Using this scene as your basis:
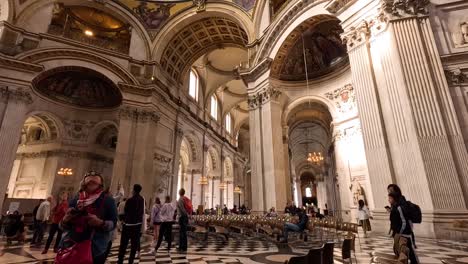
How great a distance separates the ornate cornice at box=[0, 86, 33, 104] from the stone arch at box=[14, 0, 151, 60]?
3.53 metres

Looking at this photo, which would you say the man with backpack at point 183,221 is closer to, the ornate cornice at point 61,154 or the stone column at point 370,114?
the stone column at point 370,114

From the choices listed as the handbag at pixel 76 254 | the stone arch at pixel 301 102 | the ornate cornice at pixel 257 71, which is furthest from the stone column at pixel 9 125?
the stone arch at pixel 301 102

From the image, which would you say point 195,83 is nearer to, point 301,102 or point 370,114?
point 301,102

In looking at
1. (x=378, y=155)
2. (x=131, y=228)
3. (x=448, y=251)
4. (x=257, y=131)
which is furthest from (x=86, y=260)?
(x=257, y=131)

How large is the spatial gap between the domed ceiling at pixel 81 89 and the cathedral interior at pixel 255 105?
3.5 inches

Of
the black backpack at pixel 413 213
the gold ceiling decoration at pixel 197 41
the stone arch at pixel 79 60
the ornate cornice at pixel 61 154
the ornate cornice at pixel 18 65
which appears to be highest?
the gold ceiling decoration at pixel 197 41

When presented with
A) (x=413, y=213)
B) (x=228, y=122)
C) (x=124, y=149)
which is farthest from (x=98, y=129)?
(x=413, y=213)

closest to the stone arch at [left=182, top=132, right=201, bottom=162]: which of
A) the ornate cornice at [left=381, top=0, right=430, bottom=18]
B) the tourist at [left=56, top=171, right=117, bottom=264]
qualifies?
the ornate cornice at [left=381, top=0, right=430, bottom=18]

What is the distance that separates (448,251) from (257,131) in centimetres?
830

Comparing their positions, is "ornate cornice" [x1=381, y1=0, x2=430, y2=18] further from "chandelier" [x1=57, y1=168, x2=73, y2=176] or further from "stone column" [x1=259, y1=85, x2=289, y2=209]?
"chandelier" [x1=57, y1=168, x2=73, y2=176]

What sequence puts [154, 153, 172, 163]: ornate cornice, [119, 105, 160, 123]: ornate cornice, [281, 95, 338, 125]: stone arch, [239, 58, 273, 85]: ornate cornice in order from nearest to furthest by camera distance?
[239, 58, 273, 85]: ornate cornice < [281, 95, 338, 125]: stone arch < [119, 105, 160, 123]: ornate cornice < [154, 153, 172, 163]: ornate cornice

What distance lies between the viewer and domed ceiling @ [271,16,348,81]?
11.5m

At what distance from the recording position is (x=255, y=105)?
40.4 feet

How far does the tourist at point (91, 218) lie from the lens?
1717 millimetres
